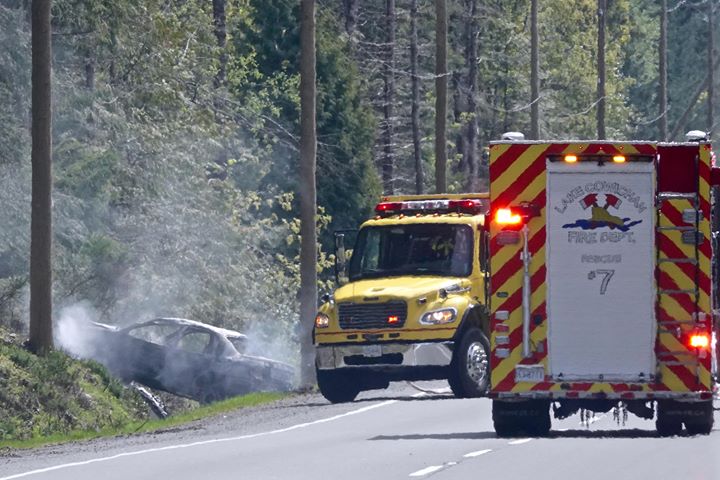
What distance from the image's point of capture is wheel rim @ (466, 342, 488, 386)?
84.9 ft

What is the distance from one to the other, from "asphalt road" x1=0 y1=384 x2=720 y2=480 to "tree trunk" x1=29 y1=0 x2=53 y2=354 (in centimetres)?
651

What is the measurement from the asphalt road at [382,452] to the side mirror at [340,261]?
7.42ft

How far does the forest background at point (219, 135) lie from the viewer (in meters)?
38.2

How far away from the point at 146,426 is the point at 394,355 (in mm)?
3879

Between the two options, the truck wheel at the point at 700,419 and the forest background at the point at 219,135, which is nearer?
the truck wheel at the point at 700,419

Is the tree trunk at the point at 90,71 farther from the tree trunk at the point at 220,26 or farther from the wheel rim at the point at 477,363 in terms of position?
the wheel rim at the point at 477,363

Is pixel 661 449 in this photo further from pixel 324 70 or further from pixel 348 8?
pixel 348 8

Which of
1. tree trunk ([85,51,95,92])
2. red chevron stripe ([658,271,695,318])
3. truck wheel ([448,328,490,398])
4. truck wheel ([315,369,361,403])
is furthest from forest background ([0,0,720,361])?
red chevron stripe ([658,271,695,318])

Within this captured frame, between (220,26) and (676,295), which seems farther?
(220,26)

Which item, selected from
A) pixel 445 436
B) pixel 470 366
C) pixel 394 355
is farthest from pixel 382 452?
pixel 470 366

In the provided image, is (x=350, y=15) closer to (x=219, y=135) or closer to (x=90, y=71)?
(x=219, y=135)

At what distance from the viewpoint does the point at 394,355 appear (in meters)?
25.6

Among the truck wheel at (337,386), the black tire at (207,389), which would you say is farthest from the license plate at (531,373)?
the black tire at (207,389)

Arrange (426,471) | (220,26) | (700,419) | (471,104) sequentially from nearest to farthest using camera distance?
(426,471) < (700,419) < (220,26) < (471,104)
